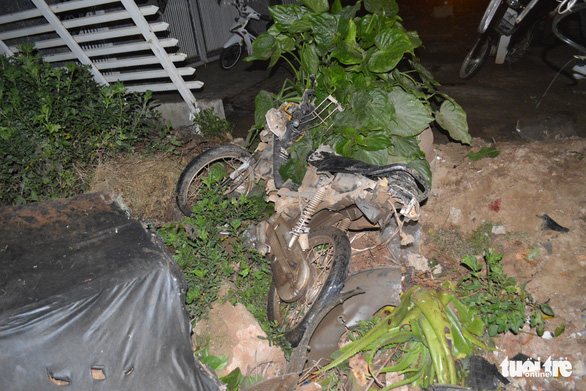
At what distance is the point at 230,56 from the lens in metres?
8.79

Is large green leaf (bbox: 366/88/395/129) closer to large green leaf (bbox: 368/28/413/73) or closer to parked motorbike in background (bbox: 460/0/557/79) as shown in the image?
large green leaf (bbox: 368/28/413/73)

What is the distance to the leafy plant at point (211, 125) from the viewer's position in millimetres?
5164

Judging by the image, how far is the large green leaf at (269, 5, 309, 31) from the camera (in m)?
3.30

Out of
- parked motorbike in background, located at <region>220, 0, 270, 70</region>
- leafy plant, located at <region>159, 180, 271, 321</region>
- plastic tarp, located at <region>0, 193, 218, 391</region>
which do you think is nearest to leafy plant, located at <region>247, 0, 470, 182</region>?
leafy plant, located at <region>159, 180, 271, 321</region>

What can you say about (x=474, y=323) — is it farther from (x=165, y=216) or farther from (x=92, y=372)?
(x=165, y=216)

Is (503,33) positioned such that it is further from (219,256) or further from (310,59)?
(219,256)

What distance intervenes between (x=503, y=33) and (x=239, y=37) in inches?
216

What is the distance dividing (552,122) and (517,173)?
1.63 m

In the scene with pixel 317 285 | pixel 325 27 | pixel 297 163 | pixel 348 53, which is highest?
pixel 325 27

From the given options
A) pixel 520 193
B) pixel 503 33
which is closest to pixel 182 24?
pixel 503 33

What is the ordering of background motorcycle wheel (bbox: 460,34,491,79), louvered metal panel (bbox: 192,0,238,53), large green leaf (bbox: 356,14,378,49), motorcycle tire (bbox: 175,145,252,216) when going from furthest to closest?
1. louvered metal panel (bbox: 192,0,238,53)
2. background motorcycle wheel (bbox: 460,34,491,79)
3. motorcycle tire (bbox: 175,145,252,216)
4. large green leaf (bbox: 356,14,378,49)

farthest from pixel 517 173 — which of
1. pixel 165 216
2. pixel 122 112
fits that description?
pixel 122 112

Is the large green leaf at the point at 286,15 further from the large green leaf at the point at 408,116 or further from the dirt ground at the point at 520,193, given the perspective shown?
the dirt ground at the point at 520,193

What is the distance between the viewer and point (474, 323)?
2664 millimetres
